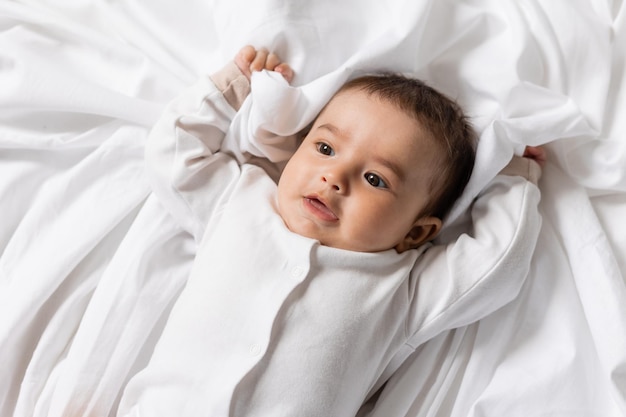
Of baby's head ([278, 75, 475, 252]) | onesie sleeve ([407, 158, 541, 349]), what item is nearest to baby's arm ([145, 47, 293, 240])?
baby's head ([278, 75, 475, 252])

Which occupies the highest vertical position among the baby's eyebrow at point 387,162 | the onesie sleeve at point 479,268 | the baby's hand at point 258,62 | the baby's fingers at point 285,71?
the baby's hand at point 258,62

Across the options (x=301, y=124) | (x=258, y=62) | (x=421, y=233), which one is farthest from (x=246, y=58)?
(x=421, y=233)

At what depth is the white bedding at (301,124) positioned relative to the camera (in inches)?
52.4

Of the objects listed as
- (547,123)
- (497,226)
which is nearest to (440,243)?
(497,226)

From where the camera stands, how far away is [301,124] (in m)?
1.38

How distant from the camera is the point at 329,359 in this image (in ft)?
4.08

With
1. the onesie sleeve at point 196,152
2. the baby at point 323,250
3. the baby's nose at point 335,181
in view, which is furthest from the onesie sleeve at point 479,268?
the onesie sleeve at point 196,152

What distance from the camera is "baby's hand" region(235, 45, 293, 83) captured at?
1375 millimetres

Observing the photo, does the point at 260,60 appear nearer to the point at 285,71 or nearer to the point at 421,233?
the point at 285,71

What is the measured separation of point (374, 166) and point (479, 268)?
0.25 meters

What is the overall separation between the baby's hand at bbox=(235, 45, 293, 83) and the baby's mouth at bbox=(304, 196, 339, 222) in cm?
26

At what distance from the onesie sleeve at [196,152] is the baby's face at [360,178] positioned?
0.45 feet

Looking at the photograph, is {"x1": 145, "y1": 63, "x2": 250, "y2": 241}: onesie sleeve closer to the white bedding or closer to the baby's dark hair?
the white bedding

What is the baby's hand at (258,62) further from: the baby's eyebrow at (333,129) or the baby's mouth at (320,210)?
the baby's mouth at (320,210)
